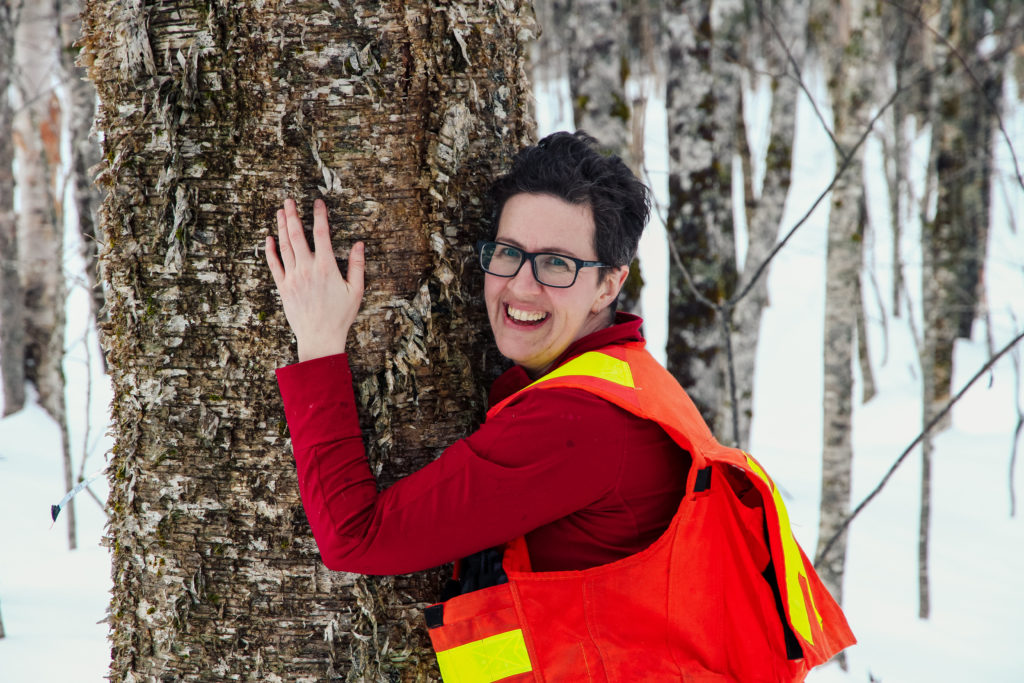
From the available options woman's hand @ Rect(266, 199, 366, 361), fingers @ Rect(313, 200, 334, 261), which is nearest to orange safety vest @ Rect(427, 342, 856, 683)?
woman's hand @ Rect(266, 199, 366, 361)

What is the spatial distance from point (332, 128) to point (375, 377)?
545 millimetres

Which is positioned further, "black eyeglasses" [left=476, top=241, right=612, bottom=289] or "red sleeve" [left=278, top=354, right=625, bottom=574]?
"black eyeglasses" [left=476, top=241, right=612, bottom=289]

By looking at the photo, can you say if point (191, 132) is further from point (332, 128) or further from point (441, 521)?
point (441, 521)

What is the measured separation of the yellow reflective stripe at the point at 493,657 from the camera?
5.24ft

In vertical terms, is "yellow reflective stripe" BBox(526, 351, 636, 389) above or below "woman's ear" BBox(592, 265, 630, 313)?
below

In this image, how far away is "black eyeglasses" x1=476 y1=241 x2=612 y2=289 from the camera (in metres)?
1.82

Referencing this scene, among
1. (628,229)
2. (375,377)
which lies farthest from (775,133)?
(375,377)

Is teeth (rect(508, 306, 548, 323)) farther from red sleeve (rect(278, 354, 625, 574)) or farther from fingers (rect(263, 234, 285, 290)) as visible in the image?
fingers (rect(263, 234, 285, 290))

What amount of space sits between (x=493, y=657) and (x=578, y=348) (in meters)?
0.71

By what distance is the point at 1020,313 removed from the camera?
14.7 metres

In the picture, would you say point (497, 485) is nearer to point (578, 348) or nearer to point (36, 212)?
point (578, 348)

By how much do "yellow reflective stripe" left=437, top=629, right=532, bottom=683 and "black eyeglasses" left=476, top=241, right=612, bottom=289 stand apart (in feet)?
2.55

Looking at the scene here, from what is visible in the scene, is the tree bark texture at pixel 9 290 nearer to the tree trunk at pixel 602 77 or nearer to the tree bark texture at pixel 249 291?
the tree trunk at pixel 602 77

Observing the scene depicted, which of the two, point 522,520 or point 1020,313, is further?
point 1020,313
